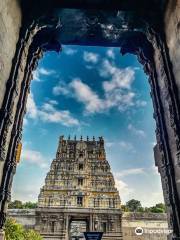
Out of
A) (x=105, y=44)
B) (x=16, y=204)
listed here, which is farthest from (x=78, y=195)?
(x=16, y=204)

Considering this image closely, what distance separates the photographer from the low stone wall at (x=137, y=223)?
118 ft

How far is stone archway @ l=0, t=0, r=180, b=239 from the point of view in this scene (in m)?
5.61

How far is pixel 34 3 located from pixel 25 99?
3.22 m

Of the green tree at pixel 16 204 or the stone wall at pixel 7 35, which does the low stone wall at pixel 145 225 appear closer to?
the green tree at pixel 16 204

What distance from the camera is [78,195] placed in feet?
120

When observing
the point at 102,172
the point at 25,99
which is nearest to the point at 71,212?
the point at 102,172

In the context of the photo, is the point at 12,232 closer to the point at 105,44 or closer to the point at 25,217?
the point at 105,44

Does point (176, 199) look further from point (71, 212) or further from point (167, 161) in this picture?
point (71, 212)

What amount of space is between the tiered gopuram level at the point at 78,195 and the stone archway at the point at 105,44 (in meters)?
31.0

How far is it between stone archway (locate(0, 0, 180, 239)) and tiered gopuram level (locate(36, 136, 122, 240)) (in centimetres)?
3098

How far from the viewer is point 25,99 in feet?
23.5

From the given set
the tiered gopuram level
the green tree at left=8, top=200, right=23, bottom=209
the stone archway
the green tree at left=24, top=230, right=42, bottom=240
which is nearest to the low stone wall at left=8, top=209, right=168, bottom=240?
the tiered gopuram level

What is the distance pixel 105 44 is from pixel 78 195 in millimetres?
32106

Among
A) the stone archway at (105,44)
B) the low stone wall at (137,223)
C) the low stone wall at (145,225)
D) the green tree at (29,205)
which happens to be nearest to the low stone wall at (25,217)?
the low stone wall at (137,223)
